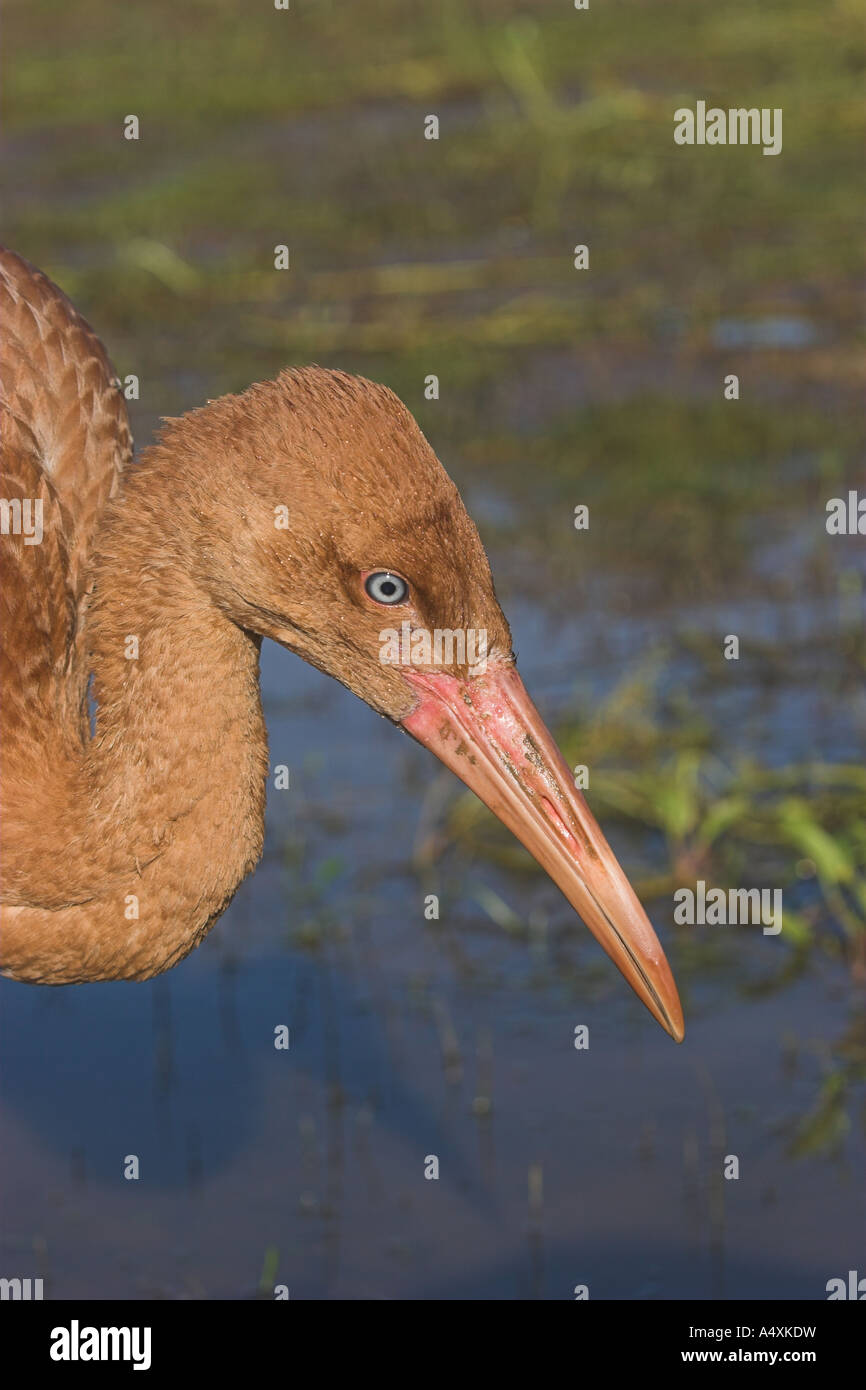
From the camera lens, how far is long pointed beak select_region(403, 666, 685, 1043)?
4238 mm

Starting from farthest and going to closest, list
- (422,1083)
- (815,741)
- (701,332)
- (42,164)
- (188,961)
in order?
(42,164) → (701,332) → (815,741) → (188,961) → (422,1083)

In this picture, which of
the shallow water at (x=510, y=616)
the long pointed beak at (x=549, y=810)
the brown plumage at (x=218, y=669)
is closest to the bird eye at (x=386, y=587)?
the brown plumage at (x=218, y=669)

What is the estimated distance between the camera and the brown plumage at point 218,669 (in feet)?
13.1

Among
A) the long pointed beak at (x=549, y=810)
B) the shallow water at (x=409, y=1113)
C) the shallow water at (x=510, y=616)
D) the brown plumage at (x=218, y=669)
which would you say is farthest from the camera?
the shallow water at (x=510, y=616)

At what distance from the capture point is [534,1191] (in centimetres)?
604

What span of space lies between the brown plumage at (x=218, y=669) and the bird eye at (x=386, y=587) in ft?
0.04

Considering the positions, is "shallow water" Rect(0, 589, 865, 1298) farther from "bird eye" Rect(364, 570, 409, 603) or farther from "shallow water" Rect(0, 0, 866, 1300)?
"bird eye" Rect(364, 570, 409, 603)

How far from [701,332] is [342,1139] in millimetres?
6364

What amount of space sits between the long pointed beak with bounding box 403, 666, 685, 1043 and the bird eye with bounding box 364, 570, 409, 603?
21 centimetres

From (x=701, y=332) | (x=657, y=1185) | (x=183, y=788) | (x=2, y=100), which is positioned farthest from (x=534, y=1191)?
(x=2, y=100)

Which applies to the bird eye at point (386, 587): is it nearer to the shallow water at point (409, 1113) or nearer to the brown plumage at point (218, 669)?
the brown plumage at point (218, 669)

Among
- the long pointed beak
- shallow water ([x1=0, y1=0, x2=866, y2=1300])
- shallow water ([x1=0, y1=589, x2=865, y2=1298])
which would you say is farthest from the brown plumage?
shallow water ([x1=0, y1=0, x2=866, y2=1300])

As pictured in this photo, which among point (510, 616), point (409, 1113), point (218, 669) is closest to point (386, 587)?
point (218, 669)
